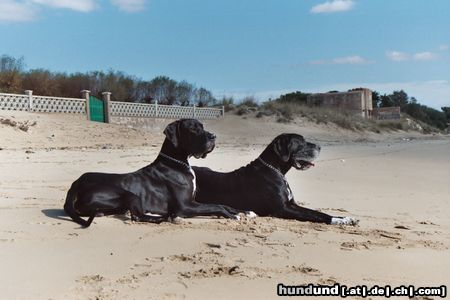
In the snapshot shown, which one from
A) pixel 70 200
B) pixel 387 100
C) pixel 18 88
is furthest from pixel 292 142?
pixel 387 100

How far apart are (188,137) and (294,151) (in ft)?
4.22

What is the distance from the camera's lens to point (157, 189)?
5.65m

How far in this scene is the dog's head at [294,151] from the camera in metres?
6.30

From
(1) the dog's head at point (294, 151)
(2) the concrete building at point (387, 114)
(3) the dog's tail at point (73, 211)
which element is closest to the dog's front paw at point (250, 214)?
(1) the dog's head at point (294, 151)

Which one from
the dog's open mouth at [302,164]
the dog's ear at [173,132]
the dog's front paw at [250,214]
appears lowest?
the dog's front paw at [250,214]

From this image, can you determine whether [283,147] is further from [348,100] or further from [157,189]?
[348,100]

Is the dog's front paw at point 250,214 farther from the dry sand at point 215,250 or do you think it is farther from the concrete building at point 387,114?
the concrete building at point 387,114

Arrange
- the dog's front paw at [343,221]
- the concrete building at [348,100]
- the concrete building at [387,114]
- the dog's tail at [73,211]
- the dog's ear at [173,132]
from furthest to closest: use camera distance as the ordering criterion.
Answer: the concrete building at [348,100] → the concrete building at [387,114] → the dog's ear at [173,132] → the dog's front paw at [343,221] → the dog's tail at [73,211]

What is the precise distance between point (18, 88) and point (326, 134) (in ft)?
59.9

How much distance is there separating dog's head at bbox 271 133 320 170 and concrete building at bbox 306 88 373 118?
5953cm

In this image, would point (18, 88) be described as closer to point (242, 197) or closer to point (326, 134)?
point (326, 134)

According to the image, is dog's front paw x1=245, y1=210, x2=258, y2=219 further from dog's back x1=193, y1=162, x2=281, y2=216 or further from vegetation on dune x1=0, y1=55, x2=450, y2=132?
vegetation on dune x1=0, y1=55, x2=450, y2=132

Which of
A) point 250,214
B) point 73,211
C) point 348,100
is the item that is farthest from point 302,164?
point 348,100

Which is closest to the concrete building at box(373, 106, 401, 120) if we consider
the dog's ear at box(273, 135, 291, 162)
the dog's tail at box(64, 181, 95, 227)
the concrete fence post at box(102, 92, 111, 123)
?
the concrete fence post at box(102, 92, 111, 123)
